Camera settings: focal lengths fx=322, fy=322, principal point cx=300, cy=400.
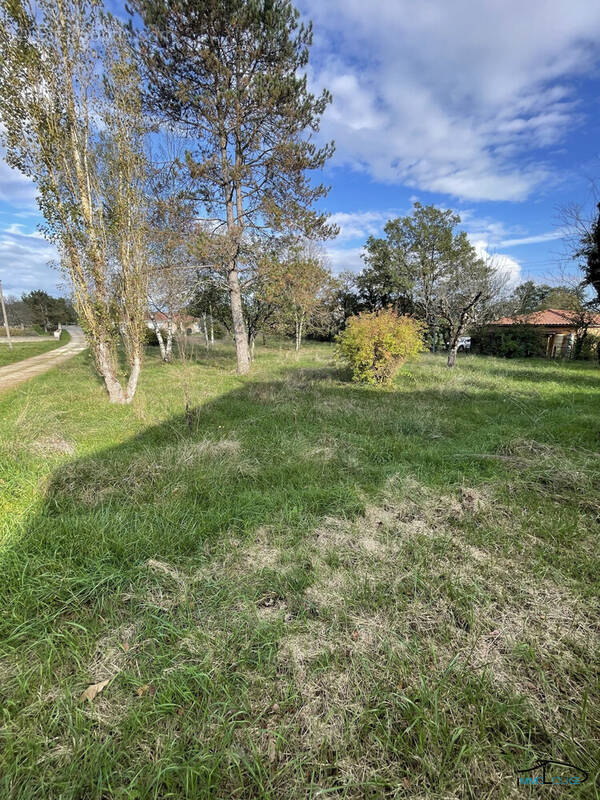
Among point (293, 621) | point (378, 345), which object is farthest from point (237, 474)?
point (378, 345)

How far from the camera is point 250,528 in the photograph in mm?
2805

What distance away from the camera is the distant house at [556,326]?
67.7 feet

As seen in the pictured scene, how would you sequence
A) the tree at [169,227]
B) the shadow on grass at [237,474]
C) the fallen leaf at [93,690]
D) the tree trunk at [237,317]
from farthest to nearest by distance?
the tree trunk at [237,317] < the tree at [169,227] < the shadow on grass at [237,474] < the fallen leaf at [93,690]

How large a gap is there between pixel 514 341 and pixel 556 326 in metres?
3.09

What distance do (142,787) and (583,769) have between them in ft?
5.54

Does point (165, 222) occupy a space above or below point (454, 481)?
above

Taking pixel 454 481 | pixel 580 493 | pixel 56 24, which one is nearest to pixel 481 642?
pixel 454 481

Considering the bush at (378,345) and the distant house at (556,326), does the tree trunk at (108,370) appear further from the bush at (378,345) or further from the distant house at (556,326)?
the distant house at (556,326)

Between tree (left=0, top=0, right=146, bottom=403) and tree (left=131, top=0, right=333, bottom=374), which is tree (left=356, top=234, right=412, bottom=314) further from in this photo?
tree (left=0, top=0, right=146, bottom=403)

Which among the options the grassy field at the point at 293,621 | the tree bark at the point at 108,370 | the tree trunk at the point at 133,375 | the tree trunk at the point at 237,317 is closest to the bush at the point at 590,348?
the tree trunk at the point at 237,317

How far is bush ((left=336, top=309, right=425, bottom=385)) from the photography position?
8.95m

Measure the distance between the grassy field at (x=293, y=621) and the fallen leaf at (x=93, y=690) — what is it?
0.5 inches

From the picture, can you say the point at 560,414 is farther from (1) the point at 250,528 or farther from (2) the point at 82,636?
(2) the point at 82,636

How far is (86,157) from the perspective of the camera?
21.2 feet
